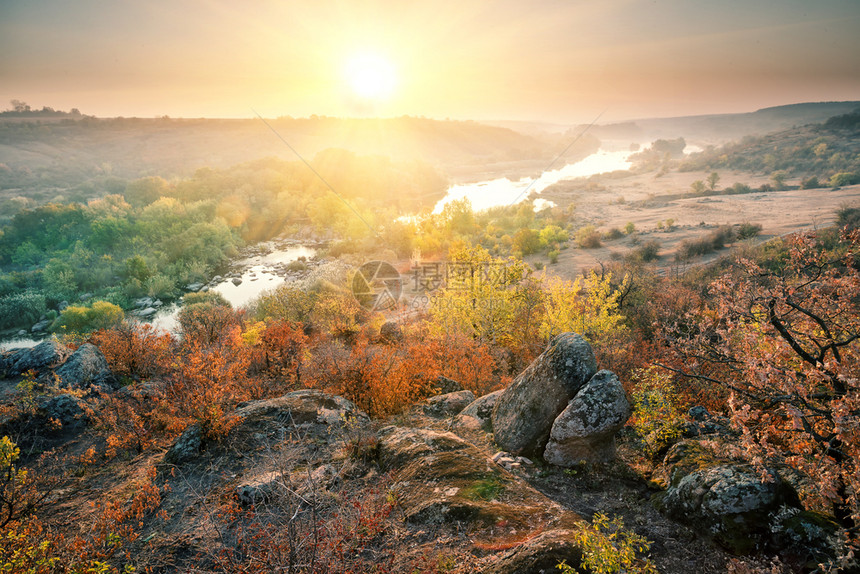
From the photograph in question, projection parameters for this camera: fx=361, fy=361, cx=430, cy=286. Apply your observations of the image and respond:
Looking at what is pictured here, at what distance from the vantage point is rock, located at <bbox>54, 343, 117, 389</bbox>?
13.6 m

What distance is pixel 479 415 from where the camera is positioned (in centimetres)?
1091

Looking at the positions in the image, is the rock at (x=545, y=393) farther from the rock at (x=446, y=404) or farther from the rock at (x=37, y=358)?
the rock at (x=37, y=358)

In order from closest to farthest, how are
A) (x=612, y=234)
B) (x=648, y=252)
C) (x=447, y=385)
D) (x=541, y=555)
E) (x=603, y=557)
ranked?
(x=603, y=557), (x=541, y=555), (x=447, y=385), (x=648, y=252), (x=612, y=234)

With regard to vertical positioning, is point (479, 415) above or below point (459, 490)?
below

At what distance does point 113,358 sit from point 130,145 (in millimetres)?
149382

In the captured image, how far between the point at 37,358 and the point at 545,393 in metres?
19.7

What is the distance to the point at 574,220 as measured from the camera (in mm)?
66625

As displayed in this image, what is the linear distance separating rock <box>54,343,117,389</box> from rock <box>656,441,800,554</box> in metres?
18.0

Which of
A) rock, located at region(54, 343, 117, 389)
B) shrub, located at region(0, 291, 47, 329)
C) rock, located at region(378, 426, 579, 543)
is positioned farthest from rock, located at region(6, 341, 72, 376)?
shrub, located at region(0, 291, 47, 329)

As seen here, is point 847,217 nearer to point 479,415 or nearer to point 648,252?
point 648,252

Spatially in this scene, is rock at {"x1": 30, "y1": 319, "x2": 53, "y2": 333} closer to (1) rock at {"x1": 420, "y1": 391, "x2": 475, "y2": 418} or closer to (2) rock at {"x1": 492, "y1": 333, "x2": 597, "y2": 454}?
(1) rock at {"x1": 420, "y1": 391, "x2": 475, "y2": 418}

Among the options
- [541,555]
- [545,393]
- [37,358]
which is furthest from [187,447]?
[37,358]

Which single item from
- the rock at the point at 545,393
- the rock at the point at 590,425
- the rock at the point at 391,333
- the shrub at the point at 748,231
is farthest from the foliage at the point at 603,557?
the shrub at the point at 748,231

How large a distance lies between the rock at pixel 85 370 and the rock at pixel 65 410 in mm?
1161
